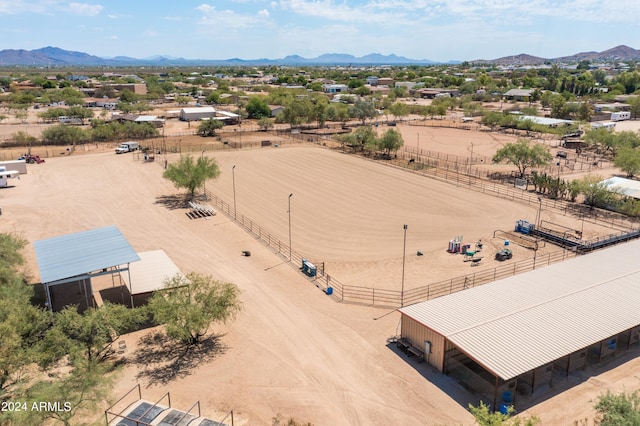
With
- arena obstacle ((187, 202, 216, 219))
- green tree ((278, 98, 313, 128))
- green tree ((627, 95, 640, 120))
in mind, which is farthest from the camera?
green tree ((627, 95, 640, 120))

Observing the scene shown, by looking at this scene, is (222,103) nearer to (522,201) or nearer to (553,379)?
(522,201)

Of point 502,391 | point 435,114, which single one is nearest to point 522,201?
point 502,391

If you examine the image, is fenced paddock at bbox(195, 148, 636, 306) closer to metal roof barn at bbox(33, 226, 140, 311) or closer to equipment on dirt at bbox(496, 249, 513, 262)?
equipment on dirt at bbox(496, 249, 513, 262)

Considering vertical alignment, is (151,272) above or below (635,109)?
below

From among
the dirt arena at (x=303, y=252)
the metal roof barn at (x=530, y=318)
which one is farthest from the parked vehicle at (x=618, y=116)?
the metal roof barn at (x=530, y=318)

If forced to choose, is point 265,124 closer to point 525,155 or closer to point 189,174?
point 189,174

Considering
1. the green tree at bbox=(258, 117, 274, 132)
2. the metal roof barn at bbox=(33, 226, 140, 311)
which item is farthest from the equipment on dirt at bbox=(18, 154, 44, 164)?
the metal roof barn at bbox=(33, 226, 140, 311)

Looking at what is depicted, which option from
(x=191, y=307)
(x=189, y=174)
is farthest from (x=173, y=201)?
(x=191, y=307)
